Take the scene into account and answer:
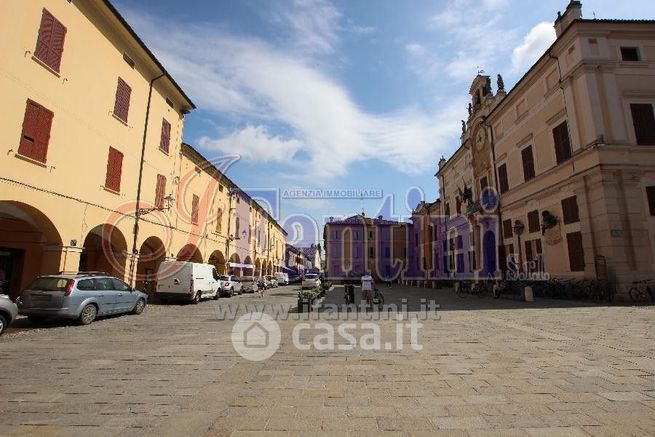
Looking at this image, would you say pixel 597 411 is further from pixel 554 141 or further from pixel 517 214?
pixel 517 214

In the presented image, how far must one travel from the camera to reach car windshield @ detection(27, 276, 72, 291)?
1030 centimetres

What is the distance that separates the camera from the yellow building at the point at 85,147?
37.3 feet

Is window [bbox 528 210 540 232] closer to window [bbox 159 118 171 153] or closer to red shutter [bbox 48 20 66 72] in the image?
window [bbox 159 118 171 153]

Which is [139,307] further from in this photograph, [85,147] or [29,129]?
[29,129]

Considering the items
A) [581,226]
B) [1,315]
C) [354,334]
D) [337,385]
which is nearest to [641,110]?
[581,226]

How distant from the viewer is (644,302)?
15352 mm

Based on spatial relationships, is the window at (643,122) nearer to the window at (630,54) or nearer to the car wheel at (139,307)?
the window at (630,54)

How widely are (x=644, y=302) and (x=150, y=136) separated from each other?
2469 cm

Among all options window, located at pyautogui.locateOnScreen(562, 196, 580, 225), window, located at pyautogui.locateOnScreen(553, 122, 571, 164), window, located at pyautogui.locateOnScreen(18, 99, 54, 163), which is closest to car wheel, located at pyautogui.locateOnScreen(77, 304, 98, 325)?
window, located at pyautogui.locateOnScreen(18, 99, 54, 163)

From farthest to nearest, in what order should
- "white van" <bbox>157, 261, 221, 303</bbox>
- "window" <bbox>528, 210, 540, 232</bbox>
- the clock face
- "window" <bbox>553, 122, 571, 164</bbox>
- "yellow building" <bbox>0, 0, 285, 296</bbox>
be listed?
the clock face → "window" <bbox>528, 210, 540, 232</bbox> → "window" <bbox>553, 122, 571, 164</bbox> → "white van" <bbox>157, 261, 221, 303</bbox> → "yellow building" <bbox>0, 0, 285, 296</bbox>

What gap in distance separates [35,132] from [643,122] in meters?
26.6

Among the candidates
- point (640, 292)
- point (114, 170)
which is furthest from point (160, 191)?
point (640, 292)

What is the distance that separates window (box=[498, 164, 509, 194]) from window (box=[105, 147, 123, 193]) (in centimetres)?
2571

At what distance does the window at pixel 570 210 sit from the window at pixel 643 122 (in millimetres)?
3974
